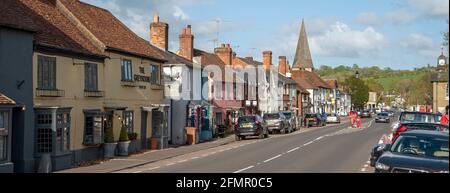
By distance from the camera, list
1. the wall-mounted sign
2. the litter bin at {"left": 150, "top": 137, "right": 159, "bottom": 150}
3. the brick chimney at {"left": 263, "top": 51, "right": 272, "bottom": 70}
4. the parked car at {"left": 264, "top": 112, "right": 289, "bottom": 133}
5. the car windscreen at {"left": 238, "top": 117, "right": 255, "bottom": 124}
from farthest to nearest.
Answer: the brick chimney at {"left": 263, "top": 51, "right": 272, "bottom": 70}, the parked car at {"left": 264, "top": 112, "right": 289, "bottom": 133}, the car windscreen at {"left": 238, "top": 117, "right": 255, "bottom": 124}, the litter bin at {"left": 150, "top": 137, "right": 159, "bottom": 150}, the wall-mounted sign

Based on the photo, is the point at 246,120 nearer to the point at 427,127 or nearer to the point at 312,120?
the point at 427,127

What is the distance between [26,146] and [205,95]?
26394 millimetres

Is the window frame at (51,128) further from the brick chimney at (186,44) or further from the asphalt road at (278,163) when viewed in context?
the brick chimney at (186,44)

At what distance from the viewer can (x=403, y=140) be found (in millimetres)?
15016

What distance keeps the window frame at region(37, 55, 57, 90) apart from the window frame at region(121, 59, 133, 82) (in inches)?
272

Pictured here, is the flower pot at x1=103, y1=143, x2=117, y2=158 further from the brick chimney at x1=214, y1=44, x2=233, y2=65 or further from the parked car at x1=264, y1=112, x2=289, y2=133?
the brick chimney at x1=214, y1=44, x2=233, y2=65

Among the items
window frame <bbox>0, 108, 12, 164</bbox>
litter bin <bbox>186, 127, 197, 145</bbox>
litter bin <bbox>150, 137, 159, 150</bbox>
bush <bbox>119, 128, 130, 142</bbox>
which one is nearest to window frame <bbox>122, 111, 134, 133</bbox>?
bush <bbox>119, 128, 130, 142</bbox>

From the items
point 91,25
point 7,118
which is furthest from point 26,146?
point 91,25

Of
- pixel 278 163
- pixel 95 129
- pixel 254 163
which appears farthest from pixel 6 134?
pixel 278 163

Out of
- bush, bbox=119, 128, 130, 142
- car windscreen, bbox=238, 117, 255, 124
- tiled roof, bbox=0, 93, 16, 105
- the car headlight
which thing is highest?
tiled roof, bbox=0, 93, 16, 105

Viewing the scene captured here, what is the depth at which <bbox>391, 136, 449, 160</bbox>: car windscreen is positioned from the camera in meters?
14.2

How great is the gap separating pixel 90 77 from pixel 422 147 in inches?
658

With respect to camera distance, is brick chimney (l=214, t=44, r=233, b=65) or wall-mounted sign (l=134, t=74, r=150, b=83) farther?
brick chimney (l=214, t=44, r=233, b=65)
